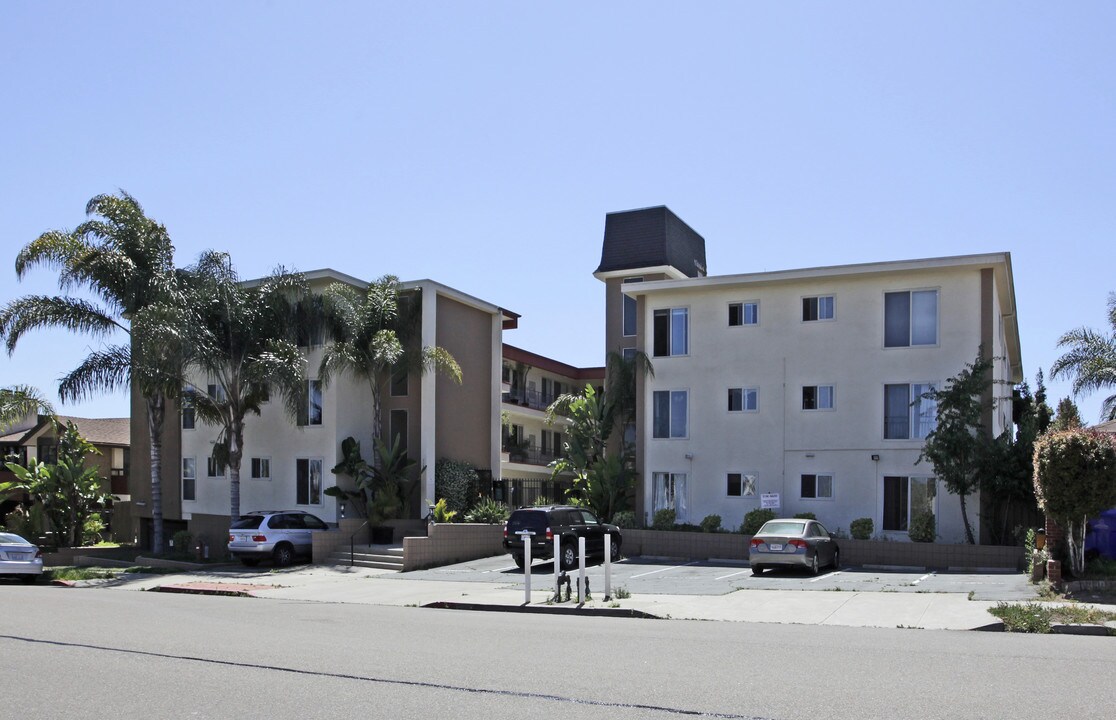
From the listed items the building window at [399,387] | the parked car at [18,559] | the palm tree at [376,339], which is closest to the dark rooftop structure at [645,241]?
the palm tree at [376,339]

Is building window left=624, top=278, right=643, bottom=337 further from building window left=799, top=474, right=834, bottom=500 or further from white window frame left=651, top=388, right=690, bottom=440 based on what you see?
building window left=799, top=474, right=834, bottom=500

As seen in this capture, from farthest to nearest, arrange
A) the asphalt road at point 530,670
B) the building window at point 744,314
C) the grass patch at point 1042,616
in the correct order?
the building window at point 744,314, the grass patch at point 1042,616, the asphalt road at point 530,670

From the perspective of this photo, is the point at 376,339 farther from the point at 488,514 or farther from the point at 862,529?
the point at 862,529

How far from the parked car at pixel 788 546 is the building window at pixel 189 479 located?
68.0ft

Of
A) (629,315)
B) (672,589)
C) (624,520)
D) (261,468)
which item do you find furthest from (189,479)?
(672,589)

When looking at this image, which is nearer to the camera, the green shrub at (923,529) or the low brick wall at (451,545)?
the green shrub at (923,529)

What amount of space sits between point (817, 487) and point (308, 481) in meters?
16.1

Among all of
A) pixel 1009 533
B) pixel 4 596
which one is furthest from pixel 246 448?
pixel 1009 533

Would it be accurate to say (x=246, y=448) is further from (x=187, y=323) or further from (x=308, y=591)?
(x=308, y=591)

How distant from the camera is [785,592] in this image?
2041 cm

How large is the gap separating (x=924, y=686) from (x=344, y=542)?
77.7 ft

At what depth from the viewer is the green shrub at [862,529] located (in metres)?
28.4

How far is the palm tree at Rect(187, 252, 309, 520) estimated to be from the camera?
29484 millimetres

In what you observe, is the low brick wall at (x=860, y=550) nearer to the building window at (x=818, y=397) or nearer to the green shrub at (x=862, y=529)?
the green shrub at (x=862, y=529)
